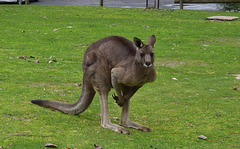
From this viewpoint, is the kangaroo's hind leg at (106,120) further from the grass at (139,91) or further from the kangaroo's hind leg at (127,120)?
the kangaroo's hind leg at (127,120)

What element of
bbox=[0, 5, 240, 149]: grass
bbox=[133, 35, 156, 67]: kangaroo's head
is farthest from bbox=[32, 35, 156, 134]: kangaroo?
bbox=[0, 5, 240, 149]: grass

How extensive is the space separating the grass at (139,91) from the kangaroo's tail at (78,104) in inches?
3.8

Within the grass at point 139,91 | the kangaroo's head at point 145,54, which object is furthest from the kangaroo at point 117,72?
the grass at point 139,91

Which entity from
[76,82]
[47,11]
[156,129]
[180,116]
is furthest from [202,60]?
[47,11]

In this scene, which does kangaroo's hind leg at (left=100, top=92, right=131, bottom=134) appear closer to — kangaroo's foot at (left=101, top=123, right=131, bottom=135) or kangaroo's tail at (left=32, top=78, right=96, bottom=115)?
kangaroo's foot at (left=101, top=123, right=131, bottom=135)

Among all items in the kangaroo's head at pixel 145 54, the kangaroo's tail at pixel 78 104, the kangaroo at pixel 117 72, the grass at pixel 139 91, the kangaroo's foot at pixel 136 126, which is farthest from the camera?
the kangaroo's tail at pixel 78 104

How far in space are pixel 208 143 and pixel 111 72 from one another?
151 cm

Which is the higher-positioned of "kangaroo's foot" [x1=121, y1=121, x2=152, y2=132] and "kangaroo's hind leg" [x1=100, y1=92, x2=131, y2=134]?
"kangaroo's hind leg" [x1=100, y1=92, x2=131, y2=134]

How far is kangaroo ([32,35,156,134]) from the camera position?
552 cm

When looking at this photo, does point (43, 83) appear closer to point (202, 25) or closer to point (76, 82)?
point (76, 82)

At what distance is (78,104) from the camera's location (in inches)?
249

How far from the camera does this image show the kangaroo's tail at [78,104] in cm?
621

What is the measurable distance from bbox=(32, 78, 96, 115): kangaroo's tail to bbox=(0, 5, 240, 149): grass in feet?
0.32

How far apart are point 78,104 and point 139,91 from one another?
2128 mm
